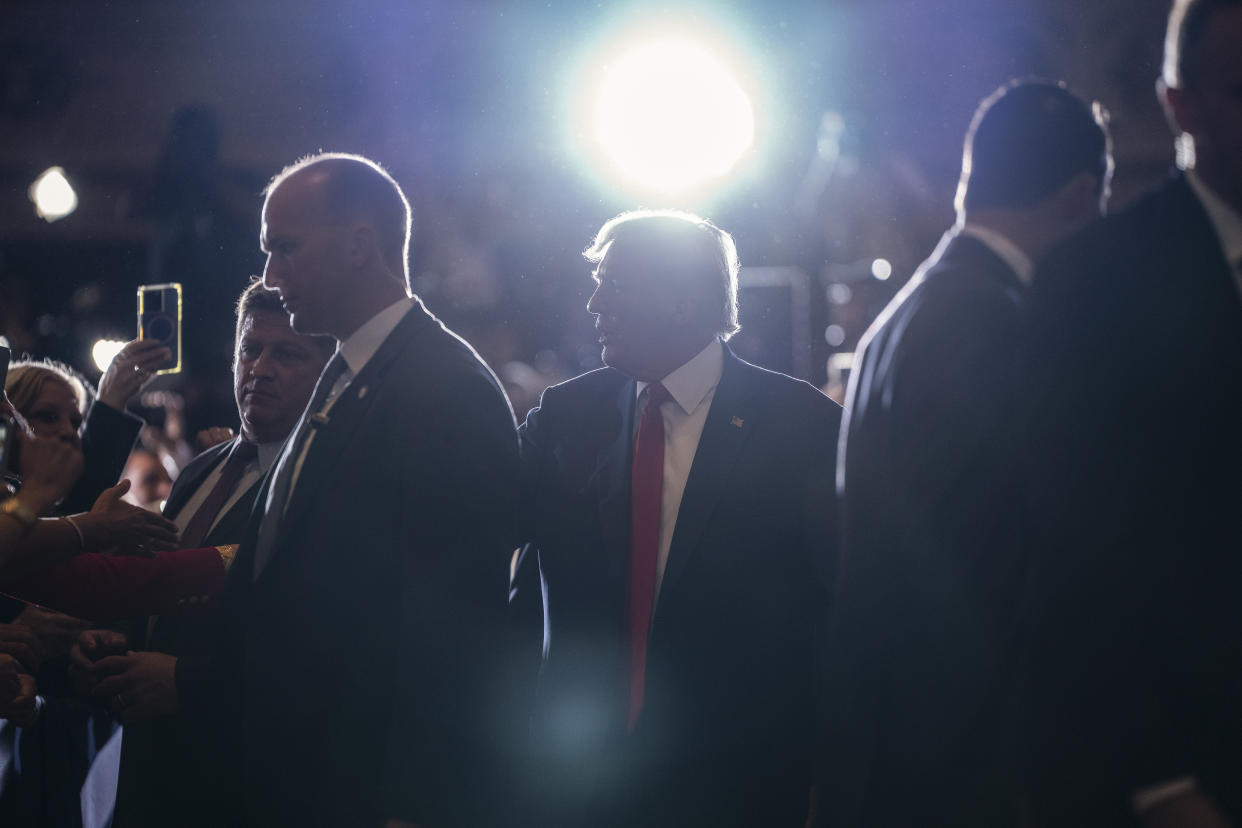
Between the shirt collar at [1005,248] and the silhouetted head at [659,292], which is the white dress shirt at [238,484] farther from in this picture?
the shirt collar at [1005,248]

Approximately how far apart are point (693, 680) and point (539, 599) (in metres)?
0.44

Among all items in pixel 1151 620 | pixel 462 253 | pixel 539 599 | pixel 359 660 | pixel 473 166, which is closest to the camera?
pixel 1151 620

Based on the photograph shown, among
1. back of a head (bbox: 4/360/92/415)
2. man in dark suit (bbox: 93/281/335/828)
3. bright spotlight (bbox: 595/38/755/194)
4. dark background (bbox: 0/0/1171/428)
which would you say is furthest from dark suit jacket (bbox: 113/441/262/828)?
dark background (bbox: 0/0/1171/428)

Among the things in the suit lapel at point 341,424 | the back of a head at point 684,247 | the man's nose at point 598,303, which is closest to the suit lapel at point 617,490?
the man's nose at point 598,303

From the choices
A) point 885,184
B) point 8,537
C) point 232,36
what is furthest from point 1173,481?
point 885,184

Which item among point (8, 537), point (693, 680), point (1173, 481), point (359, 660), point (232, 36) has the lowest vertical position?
point (693, 680)

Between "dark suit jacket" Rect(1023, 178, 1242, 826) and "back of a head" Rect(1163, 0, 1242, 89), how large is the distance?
0.12 m

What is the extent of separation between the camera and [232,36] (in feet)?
24.9

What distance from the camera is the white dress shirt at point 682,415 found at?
2451 millimetres

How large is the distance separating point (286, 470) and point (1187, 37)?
5.12 ft

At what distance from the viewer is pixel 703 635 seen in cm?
230

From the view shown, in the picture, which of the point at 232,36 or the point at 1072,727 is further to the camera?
the point at 232,36

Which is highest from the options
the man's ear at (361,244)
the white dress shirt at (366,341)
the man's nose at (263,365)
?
the man's ear at (361,244)

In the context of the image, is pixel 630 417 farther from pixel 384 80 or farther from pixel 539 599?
pixel 384 80
